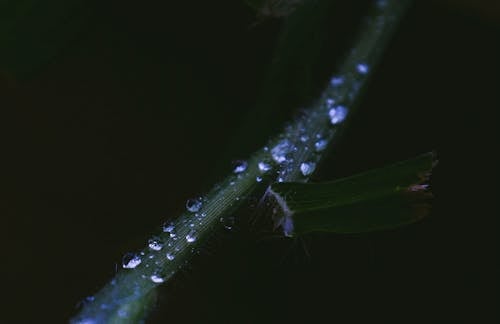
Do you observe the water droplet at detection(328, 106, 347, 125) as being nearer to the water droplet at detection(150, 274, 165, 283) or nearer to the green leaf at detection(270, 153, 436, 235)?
the green leaf at detection(270, 153, 436, 235)

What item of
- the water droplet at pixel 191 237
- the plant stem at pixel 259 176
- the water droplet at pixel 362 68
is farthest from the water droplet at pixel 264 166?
the water droplet at pixel 362 68

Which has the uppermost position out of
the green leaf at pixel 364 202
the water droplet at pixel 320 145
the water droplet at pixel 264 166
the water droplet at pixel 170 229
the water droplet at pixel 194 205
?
the water droplet at pixel 320 145

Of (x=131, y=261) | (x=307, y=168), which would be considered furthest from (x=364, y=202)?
(x=131, y=261)

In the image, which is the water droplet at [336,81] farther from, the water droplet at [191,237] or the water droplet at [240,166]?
the water droplet at [191,237]

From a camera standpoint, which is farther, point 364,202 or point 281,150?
point 281,150

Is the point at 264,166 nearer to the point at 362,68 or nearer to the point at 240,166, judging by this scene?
the point at 240,166

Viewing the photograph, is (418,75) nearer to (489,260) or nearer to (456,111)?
(456,111)

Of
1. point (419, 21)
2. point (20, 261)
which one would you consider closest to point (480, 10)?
point (419, 21)
